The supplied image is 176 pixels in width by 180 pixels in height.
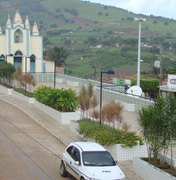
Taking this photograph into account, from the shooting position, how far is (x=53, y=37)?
174 m

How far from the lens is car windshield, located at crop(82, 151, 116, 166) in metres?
17.8

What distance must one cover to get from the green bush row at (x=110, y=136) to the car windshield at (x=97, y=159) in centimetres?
372

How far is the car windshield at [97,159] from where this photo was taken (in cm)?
1781

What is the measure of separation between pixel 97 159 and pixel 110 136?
4644 millimetres

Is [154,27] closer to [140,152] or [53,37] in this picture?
[53,37]

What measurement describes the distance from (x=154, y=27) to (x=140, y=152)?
6945 inches

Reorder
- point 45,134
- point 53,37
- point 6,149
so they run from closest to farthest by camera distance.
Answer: point 6,149 → point 45,134 → point 53,37

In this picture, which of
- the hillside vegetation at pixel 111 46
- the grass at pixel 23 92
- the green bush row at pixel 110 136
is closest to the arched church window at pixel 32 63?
the hillside vegetation at pixel 111 46

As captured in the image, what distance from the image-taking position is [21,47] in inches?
2729

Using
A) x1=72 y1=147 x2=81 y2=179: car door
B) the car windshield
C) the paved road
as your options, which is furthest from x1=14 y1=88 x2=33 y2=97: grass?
the car windshield

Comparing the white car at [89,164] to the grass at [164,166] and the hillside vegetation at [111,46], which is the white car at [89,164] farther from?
the hillside vegetation at [111,46]

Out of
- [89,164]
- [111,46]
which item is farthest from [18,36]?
[111,46]

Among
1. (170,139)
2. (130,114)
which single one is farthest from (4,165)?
(130,114)

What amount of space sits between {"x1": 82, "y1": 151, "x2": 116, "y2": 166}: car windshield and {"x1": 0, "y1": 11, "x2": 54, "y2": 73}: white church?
50822 mm
